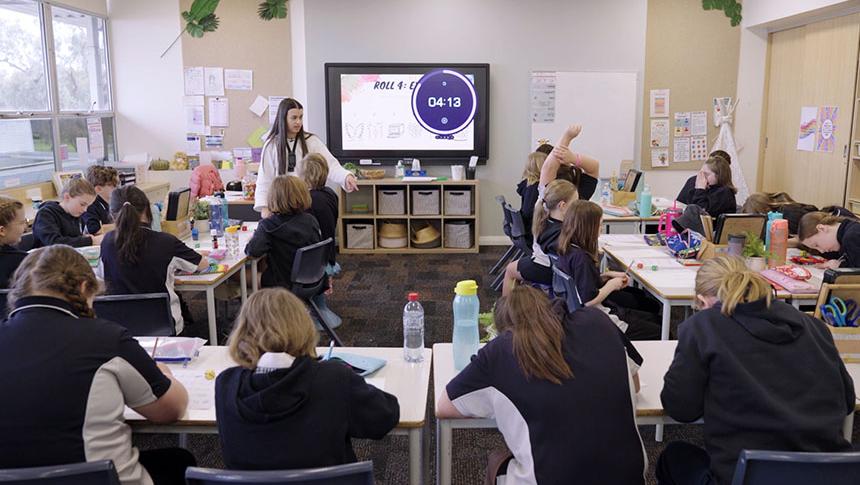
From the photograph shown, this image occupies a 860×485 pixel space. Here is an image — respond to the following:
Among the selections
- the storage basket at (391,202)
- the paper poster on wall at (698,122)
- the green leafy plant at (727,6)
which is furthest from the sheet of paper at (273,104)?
the green leafy plant at (727,6)

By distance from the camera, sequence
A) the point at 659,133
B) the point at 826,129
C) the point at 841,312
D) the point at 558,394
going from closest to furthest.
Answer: the point at 558,394, the point at 841,312, the point at 826,129, the point at 659,133

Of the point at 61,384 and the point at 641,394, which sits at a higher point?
the point at 61,384

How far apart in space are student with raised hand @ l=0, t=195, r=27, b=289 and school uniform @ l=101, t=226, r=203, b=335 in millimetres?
385

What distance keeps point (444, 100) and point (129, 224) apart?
15.0ft

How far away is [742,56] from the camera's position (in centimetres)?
745

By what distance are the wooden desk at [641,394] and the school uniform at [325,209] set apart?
86.3 inches

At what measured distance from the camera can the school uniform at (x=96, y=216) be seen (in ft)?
15.1

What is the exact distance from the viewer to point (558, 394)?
1747 millimetres

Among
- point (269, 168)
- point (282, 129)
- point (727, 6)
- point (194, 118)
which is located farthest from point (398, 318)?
point (727, 6)

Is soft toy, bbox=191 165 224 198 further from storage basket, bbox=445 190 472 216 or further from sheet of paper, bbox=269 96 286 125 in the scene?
storage basket, bbox=445 190 472 216

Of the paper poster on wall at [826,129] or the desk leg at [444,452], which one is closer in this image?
the desk leg at [444,452]

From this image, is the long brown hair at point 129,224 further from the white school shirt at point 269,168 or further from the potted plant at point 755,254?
the potted plant at point 755,254

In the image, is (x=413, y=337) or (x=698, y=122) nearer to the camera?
(x=413, y=337)

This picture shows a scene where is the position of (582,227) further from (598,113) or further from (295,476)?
(598,113)
